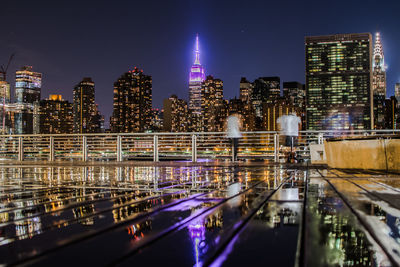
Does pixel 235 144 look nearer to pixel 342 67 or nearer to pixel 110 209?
pixel 110 209

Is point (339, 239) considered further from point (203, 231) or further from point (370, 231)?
point (203, 231)

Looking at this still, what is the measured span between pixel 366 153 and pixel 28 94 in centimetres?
19522

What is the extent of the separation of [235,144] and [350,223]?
8.89 metres

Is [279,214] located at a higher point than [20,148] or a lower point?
lower

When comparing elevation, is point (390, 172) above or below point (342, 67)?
below

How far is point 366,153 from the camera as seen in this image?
20.6ft

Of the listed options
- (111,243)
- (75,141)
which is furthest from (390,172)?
(75,141)

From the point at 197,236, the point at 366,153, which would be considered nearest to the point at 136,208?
the point at 197,236

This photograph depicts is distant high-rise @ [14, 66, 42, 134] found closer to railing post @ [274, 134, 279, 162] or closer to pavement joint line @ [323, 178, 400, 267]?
railing post @ [274, 134, 279, 162]

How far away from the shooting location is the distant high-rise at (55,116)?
6811 inches

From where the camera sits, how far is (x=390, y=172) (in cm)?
577

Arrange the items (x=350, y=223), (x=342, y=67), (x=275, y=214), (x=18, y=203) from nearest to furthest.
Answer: (x=350, y=223)
(x=275, y=214)
(x=18, y=203)
(x=342, y=67)

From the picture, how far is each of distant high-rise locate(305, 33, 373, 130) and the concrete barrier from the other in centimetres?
17073

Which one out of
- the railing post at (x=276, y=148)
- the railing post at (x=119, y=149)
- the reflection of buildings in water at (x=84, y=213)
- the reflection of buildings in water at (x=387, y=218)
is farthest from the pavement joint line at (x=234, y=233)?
the railing post at (x=119, y=149)
